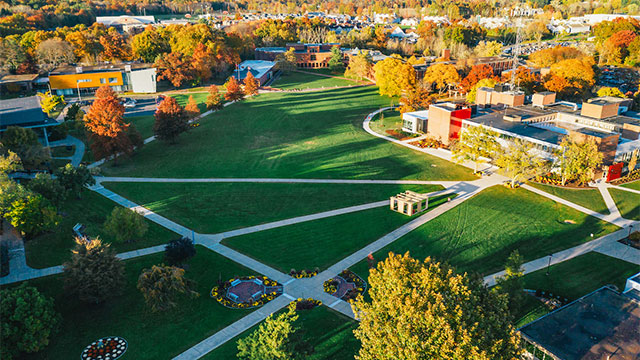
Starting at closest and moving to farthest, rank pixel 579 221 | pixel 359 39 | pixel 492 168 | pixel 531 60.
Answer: pixel 579 221, pixel 492 168, pixel 531 60, pixel 359 39

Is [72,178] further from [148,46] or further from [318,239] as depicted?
[148,46]

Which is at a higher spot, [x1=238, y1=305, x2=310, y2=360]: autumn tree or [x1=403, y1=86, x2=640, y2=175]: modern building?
[x1=403, y1=86, x2=640, y2=175]: modern building

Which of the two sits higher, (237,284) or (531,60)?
(531,60)

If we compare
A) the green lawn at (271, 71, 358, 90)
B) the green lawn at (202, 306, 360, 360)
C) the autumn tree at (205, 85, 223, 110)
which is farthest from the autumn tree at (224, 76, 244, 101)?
the green lawn at (202, 306, 360, 360)

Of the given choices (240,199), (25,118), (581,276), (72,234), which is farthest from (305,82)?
(581,276)

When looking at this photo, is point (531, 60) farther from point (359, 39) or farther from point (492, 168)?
point (492, 168)


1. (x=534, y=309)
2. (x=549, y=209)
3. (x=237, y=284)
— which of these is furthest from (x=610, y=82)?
(x=237, y=284)

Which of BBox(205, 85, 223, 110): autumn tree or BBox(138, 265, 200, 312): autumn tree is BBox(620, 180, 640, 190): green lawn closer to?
BBox(138, 265, 200, 312): autumn tree
